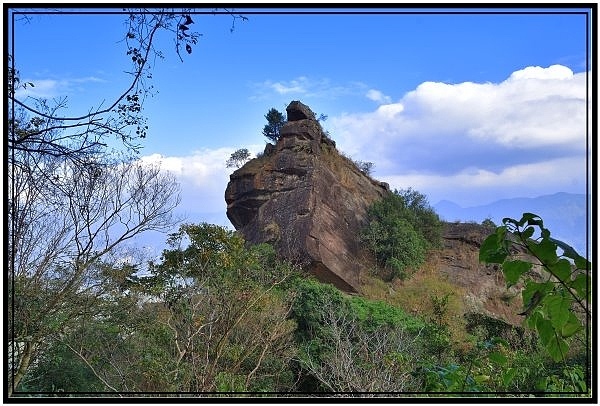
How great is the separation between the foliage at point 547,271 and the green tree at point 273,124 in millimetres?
6268

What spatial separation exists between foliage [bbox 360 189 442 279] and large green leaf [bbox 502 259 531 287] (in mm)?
5762

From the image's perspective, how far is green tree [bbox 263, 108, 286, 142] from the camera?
6793 mm

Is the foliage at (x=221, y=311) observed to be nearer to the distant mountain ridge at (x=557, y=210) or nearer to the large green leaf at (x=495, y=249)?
the distant mountain ridge at (x=557, y=210)

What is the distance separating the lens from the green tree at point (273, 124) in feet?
22.3

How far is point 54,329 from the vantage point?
2830mm

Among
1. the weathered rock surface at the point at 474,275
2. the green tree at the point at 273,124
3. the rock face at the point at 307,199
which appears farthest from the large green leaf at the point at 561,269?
the green tree at the point at 273,124

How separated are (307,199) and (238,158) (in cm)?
89

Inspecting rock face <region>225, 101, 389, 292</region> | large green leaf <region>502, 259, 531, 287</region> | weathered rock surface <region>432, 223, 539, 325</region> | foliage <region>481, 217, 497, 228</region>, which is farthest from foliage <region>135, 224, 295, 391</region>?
foliage <region>481, 217, 497, 228</region>

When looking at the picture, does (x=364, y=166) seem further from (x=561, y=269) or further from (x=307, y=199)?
(x=561, y=269)

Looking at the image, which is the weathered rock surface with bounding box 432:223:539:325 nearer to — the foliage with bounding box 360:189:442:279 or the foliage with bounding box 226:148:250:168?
the foliage with bounding box 360:189:442:279

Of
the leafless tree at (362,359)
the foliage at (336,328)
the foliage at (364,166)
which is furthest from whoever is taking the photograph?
the foliage at (364,166)

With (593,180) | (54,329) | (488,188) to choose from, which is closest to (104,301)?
(54,329)

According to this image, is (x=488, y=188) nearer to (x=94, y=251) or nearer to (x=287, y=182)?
(x=287, y=182)

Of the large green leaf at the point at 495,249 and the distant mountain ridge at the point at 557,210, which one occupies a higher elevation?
the distant mountain ridge at the point at 557,210
